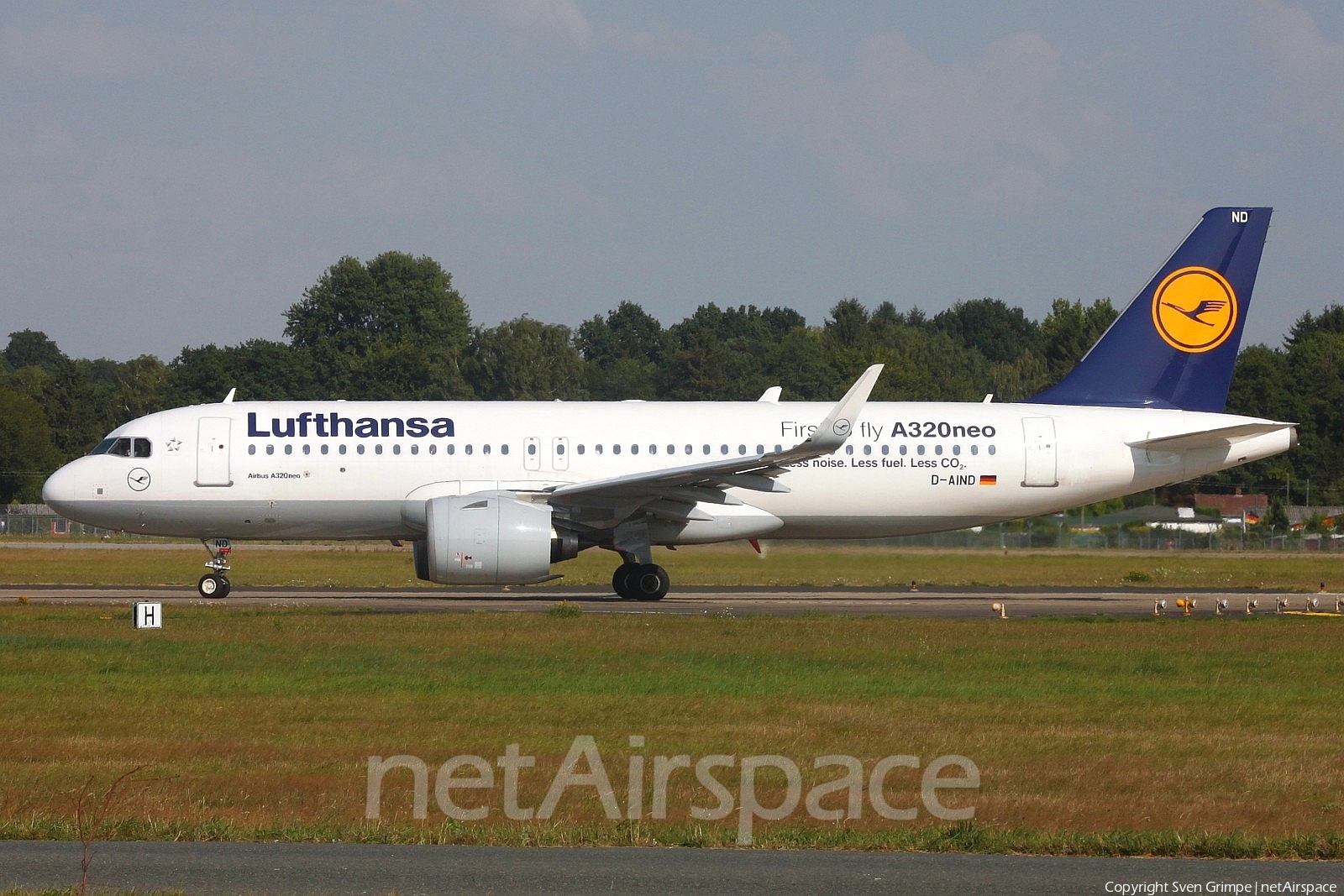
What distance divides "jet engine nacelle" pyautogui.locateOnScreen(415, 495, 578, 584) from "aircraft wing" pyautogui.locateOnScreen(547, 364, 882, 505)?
979 mm

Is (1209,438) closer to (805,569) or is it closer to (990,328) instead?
(805,569)

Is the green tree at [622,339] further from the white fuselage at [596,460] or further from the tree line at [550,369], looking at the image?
the white fuselage at [596,460]

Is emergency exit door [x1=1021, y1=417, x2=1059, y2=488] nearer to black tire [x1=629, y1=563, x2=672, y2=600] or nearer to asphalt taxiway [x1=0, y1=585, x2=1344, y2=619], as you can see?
asphalt taxiway [x1=0, y1=585, x2=1344, y2=619]

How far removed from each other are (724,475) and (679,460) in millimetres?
2347

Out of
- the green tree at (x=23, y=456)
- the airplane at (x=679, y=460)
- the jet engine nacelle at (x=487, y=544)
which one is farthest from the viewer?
the green tree at (x=23, y=456)

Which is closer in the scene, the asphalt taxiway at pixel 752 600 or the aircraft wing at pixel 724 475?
the aircraft wing at pixel 724 475

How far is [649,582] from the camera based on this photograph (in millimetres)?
24812

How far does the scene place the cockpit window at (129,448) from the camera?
25.1 metres

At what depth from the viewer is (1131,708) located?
44.1ft

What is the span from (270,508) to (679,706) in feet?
44.4

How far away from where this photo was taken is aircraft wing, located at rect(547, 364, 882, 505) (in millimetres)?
22828

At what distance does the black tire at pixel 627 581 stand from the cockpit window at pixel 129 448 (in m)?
7.91

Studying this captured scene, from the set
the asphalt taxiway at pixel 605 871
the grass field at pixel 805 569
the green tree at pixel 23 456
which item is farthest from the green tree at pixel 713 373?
the asphalt taxiway at pixel 605 871

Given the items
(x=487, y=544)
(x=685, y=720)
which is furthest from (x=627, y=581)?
(x=685, y=720)
